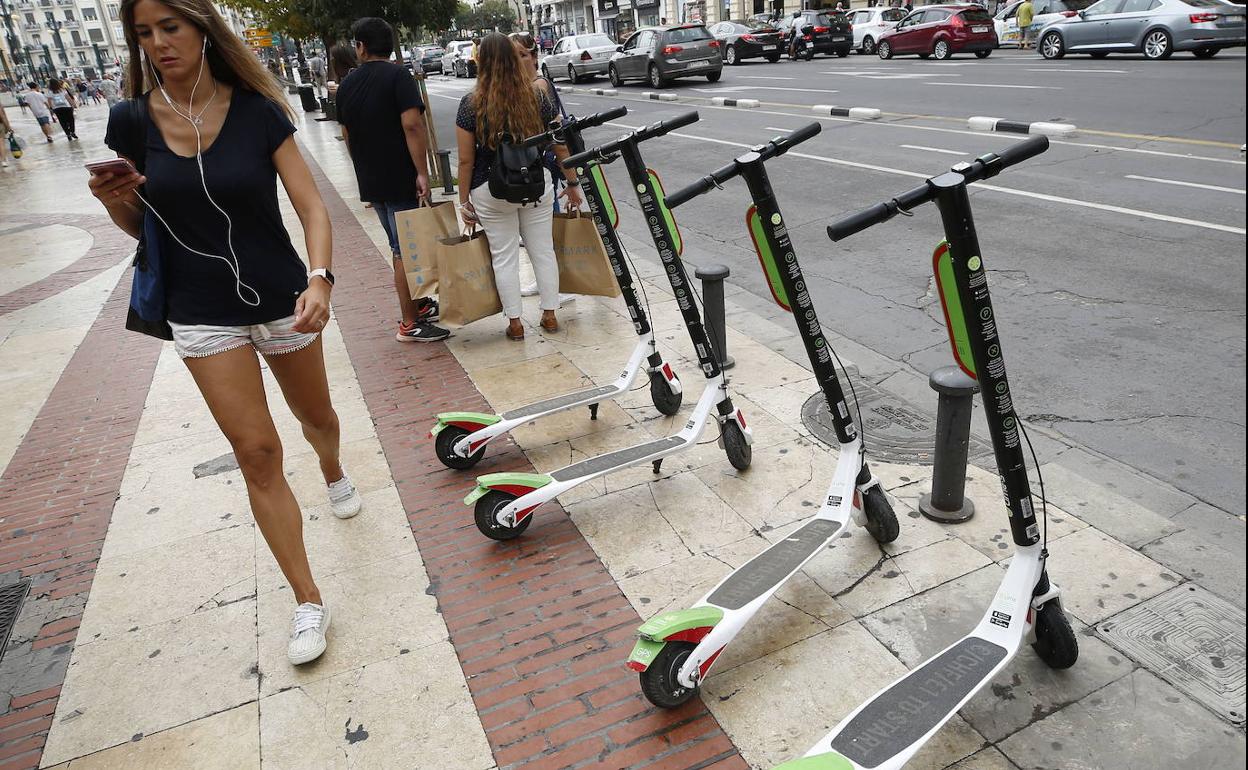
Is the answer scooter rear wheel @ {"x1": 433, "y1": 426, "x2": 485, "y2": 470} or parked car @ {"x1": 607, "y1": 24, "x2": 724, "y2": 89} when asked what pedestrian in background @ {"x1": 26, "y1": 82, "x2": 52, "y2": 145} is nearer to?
parked car @ {"x1": 607, "y1": 24, "x2": 724, "y2": 89}

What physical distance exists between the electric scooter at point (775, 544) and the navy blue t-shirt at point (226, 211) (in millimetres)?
1369

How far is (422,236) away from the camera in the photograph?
18.1ft

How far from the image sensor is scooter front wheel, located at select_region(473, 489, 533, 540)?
136 inches

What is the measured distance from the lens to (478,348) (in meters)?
5.84

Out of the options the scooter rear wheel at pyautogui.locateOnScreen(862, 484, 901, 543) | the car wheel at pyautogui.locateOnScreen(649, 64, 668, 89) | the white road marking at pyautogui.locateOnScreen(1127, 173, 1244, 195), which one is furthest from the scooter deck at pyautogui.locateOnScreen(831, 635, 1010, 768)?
the car wheel at pyautogui.locateOnScreen(649, 64, 668, 89)

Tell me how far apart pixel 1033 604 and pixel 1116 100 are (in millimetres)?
14031

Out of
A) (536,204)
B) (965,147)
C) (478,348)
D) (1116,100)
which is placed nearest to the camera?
(536,204)

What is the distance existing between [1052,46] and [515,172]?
21.3 metres

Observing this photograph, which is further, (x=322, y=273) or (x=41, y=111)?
(x=41, y=111)

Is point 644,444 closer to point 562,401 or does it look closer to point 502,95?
point 562,401

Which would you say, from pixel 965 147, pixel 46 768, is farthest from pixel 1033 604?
pixel 965 147

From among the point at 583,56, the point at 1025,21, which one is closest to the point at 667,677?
the point at 1025,21

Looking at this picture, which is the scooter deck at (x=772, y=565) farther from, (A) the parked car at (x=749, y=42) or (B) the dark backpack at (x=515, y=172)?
(A) the parked car at (x=749, y=42)

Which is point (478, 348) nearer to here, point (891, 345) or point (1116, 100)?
point (891, 345)
